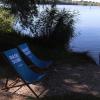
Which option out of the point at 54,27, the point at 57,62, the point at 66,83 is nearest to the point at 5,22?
the point at 54,27

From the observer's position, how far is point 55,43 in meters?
13.6

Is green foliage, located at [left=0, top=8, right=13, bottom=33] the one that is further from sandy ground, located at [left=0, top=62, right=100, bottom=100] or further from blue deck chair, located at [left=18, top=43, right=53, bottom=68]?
blue deck chair, located at [left=18, top=43, right=53, bottom=68]

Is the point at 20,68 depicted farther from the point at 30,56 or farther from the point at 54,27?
the point at 54,27

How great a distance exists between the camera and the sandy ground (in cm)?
752

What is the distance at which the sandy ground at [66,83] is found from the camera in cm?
752

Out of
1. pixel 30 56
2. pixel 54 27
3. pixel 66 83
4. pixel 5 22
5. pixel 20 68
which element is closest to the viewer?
pixel 20 68

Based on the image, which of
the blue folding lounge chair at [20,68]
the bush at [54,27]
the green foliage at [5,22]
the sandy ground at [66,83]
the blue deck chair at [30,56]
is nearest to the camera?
the blue folding lounge chair at [20,68]

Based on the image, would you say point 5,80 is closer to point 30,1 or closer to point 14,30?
point 30,1

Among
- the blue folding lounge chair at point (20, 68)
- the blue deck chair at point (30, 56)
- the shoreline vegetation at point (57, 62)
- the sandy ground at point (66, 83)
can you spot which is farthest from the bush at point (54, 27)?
the blue folding lounge chair at point (20, 68)

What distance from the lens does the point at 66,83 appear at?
27.6ft

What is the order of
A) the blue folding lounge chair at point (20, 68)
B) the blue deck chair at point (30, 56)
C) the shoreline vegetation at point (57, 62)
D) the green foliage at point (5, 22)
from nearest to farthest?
the blue folding lounge chair at point (20, 68)
the shoreline vegetation at point (57, 62)
the blue deck chair at point (30, 56)
the green foliage at point (5, 22)

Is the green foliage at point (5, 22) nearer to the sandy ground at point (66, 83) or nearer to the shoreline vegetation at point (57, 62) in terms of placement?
the shoreline vegetation at point (57, 62)

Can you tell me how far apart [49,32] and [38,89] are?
248 inches

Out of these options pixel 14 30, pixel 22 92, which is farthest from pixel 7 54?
pixel 14 30
